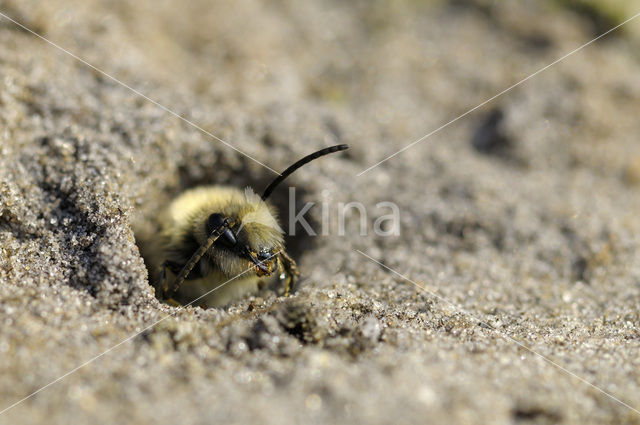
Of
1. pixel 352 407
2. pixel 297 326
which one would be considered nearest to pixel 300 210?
pixel 297 326

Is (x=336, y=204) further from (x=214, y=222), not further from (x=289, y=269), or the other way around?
(x=214, y=222)

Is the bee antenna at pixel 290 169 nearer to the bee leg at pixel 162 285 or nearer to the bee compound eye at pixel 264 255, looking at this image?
the bee compound eye at pixel 264 255

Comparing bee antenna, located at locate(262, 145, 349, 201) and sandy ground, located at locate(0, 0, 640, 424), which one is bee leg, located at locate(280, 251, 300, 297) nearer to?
sandy ground, located at locate(0, 0, 640, 424)

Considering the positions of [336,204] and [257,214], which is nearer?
[257,214]

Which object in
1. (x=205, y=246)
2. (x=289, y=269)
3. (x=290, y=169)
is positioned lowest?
(x=289, y=269)

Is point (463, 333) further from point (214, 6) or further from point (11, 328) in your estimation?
point (214, 6)

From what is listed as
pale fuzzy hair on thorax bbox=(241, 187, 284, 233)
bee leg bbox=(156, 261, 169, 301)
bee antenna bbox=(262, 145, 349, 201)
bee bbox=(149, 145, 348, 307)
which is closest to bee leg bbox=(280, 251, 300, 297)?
bee bbox=(149, 145, 348, 307)

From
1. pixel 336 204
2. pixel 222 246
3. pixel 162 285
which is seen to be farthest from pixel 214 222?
pixel 336 204

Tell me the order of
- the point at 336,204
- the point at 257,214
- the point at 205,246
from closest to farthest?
the point at 205,246
the point at 257,214
the point at 336,204
